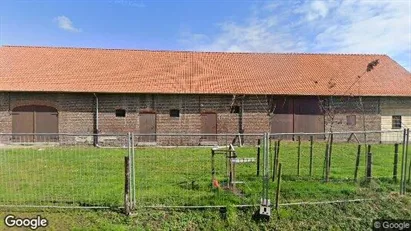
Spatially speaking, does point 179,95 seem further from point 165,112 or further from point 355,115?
point 355,115

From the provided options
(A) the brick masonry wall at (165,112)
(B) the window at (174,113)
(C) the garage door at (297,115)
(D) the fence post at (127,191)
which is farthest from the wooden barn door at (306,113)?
(D) the fence post at (127,191)

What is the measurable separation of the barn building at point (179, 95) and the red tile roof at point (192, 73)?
0.22 ft

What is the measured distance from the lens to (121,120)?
69.1 ft

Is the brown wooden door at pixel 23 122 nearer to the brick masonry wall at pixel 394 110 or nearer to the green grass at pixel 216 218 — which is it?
the green grass at pixel 216 218

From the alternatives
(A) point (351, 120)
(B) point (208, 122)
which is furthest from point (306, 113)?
(B) point (208, 122)

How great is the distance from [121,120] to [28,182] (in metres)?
12.8

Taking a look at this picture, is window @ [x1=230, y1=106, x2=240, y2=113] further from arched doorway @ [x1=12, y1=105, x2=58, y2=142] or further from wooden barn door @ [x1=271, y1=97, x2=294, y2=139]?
arched doorway @ [x1=12, y1=105, x2=58, y2=142]

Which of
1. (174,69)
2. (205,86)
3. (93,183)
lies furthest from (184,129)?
(93,183)

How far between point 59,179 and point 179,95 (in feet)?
43.2

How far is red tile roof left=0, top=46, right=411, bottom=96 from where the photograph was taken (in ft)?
69.9

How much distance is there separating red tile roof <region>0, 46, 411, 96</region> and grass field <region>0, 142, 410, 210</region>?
31.2 feet

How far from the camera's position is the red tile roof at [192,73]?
2131cm

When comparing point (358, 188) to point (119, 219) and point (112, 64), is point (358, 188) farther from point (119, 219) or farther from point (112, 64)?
point (112, 64)

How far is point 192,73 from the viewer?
23375 millimetres
